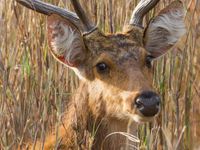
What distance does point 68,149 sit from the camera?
6.73m

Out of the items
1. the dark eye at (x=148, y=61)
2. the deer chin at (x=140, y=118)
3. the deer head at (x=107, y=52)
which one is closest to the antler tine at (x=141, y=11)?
the deer head at (x=107, y=52)

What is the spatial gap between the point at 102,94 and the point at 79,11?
63cm

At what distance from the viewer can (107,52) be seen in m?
6.66

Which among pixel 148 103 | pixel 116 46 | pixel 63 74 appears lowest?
pixel 148 103

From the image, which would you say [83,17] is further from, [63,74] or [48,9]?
[63,74]

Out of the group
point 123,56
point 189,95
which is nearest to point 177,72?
point 189,95

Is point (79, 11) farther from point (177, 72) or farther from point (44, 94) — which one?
point (177, 72)

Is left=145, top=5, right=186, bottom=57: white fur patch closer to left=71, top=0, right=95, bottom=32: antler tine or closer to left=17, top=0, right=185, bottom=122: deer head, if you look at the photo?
left=17, top=0, right=185, bottom=122: deer head

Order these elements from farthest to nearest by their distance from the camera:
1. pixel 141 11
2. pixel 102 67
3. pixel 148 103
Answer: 1. pixel 141 11
2. pixel 102 67
3. pixel 148 103

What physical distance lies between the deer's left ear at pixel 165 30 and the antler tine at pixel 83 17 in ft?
1.44

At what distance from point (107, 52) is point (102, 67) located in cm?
11

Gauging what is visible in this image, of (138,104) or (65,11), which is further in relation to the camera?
(65,11)

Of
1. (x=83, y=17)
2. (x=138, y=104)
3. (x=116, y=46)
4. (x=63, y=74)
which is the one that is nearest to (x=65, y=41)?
(x=83, y=17)

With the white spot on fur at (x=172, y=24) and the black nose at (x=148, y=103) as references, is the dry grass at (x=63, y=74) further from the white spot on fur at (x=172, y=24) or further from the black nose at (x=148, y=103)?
the black nose at (x=148, y=103)
